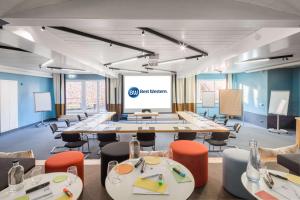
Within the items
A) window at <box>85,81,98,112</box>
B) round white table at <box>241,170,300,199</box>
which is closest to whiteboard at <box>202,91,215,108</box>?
window at <box>85,81,98,112</box>

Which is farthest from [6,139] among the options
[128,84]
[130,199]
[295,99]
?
[295,99]

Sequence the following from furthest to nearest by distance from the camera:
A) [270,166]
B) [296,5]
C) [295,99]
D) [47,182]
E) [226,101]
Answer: [226,101]
[295,99]
[270,166]
[296,5]
[47,182]

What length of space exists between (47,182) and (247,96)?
9.93 m

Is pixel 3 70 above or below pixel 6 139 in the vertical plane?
above

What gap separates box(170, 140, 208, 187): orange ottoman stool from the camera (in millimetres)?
1577

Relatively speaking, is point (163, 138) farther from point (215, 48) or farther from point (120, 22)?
point (120, 22)

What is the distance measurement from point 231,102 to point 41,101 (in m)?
9.25

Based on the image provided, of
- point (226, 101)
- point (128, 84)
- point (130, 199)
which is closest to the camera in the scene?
point (130, 199)

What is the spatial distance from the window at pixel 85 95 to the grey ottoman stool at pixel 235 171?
9289mm

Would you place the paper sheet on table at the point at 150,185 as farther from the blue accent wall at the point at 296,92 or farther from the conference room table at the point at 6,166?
the blue accent wall at the point at 296,92

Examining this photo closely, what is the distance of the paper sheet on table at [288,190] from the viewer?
104cm

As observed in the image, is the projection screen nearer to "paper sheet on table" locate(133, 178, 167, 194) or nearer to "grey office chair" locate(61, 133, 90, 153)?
"grey office chair" locate(61, 133, 90, 153)

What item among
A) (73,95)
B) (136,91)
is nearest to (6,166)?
(136,91)

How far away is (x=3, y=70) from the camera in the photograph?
259 inches
